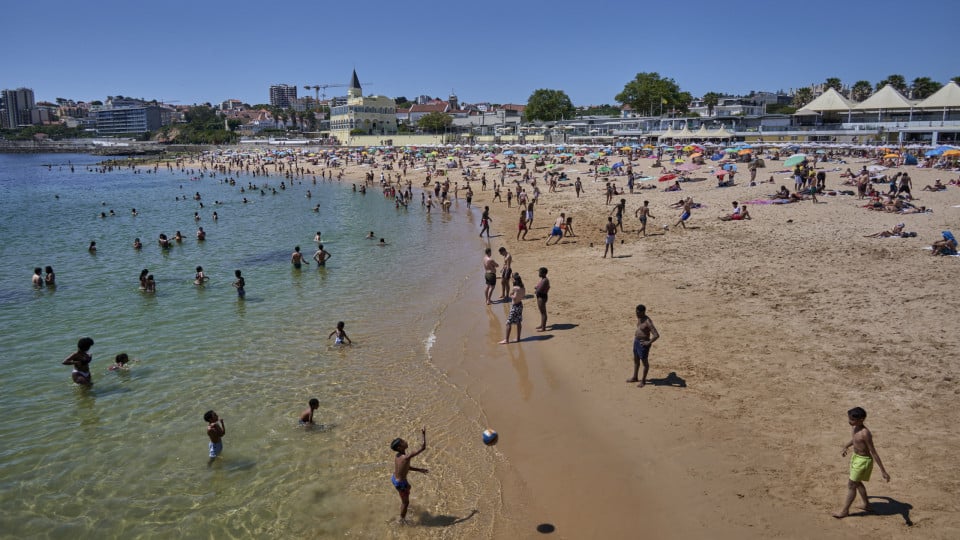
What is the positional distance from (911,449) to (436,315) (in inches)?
367

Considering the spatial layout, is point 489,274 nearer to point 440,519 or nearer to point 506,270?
point 506,270

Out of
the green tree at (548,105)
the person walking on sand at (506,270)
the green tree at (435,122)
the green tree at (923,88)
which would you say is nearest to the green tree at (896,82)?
the green tree at (923,88)

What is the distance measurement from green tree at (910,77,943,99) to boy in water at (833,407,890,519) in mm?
91616

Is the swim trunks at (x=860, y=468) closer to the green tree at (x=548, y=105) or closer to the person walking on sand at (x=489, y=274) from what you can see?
the person walking on sand at (x=489, y=274)

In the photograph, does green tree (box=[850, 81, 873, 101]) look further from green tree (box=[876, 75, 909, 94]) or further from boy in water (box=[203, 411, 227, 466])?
boy in water (box=[203, 411, 227, 466])

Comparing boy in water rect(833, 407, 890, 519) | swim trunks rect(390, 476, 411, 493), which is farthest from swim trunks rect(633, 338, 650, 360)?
swim trunks rect(390, 476, 411, 493)

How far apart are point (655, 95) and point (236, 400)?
292 feet

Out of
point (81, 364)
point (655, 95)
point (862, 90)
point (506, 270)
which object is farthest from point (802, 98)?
point (81, 364)

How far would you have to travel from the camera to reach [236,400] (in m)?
9.50

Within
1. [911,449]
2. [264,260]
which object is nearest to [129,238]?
[264,260]

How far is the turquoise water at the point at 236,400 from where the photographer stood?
6.82 m

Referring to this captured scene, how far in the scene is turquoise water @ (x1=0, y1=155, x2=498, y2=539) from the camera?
6.82 metres

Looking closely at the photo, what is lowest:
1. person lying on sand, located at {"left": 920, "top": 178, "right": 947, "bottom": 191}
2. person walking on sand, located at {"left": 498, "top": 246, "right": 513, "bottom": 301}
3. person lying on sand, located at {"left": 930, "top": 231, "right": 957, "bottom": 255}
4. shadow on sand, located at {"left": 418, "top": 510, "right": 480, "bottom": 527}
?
shadow on sand, located at {"left": 418, "top": 510, "right": 480, "bottom": 527}

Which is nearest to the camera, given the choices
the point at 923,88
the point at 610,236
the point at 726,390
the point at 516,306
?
the point at 726,390
